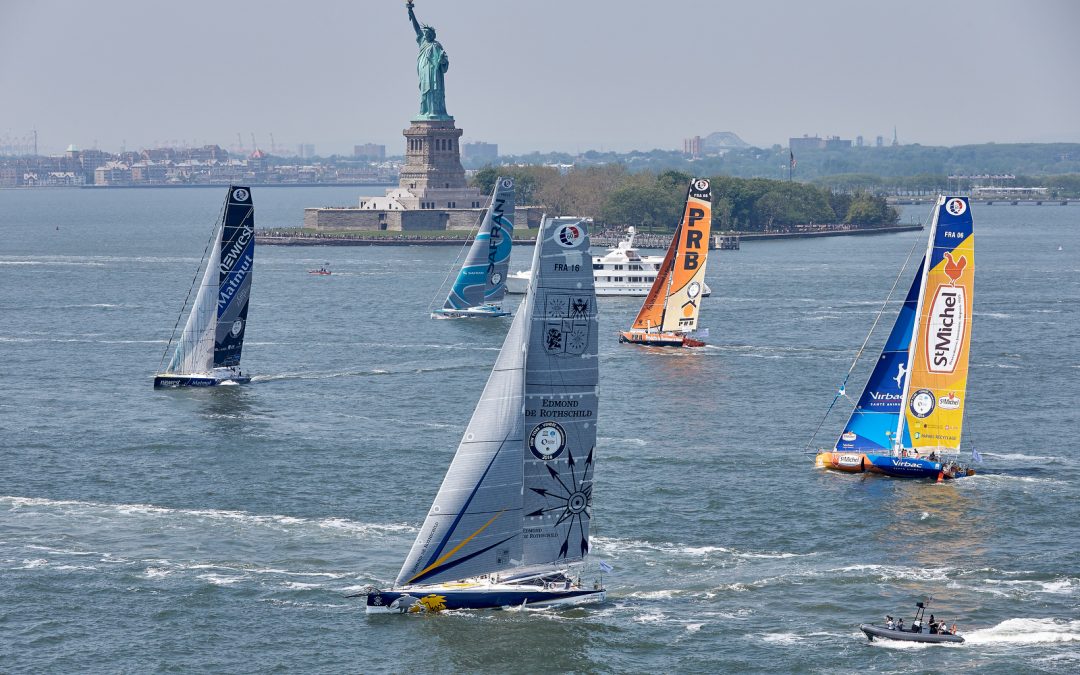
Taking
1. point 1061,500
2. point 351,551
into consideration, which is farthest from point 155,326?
point 1061,500

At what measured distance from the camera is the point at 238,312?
243ft

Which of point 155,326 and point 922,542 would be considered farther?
point 155,326

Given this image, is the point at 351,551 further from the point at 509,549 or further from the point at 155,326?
the point at 155,326

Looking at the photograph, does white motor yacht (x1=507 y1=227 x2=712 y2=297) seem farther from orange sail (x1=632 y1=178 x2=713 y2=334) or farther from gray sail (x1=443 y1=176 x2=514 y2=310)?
orange sail (x1=632 y1=178 x2=713 y2=334)

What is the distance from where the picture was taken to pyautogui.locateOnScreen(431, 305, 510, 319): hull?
343ft

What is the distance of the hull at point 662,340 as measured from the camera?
88.7m

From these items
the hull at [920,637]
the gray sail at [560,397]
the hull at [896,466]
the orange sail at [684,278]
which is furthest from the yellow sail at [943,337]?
the orange sail at [684,278]

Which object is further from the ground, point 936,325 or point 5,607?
point 936,325

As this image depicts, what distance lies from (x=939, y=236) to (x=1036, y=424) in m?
13.1

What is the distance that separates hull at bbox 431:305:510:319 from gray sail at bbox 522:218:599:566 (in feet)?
210

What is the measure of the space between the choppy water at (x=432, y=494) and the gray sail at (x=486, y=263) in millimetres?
13717

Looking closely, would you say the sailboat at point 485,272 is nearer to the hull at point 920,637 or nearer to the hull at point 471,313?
the hull at point 471,313

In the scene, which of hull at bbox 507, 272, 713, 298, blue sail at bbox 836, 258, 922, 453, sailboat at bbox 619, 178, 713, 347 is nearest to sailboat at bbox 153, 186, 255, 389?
sailboat at bbox 619, 178, 713, 347

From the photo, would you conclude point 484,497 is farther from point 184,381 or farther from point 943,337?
point 184,381
